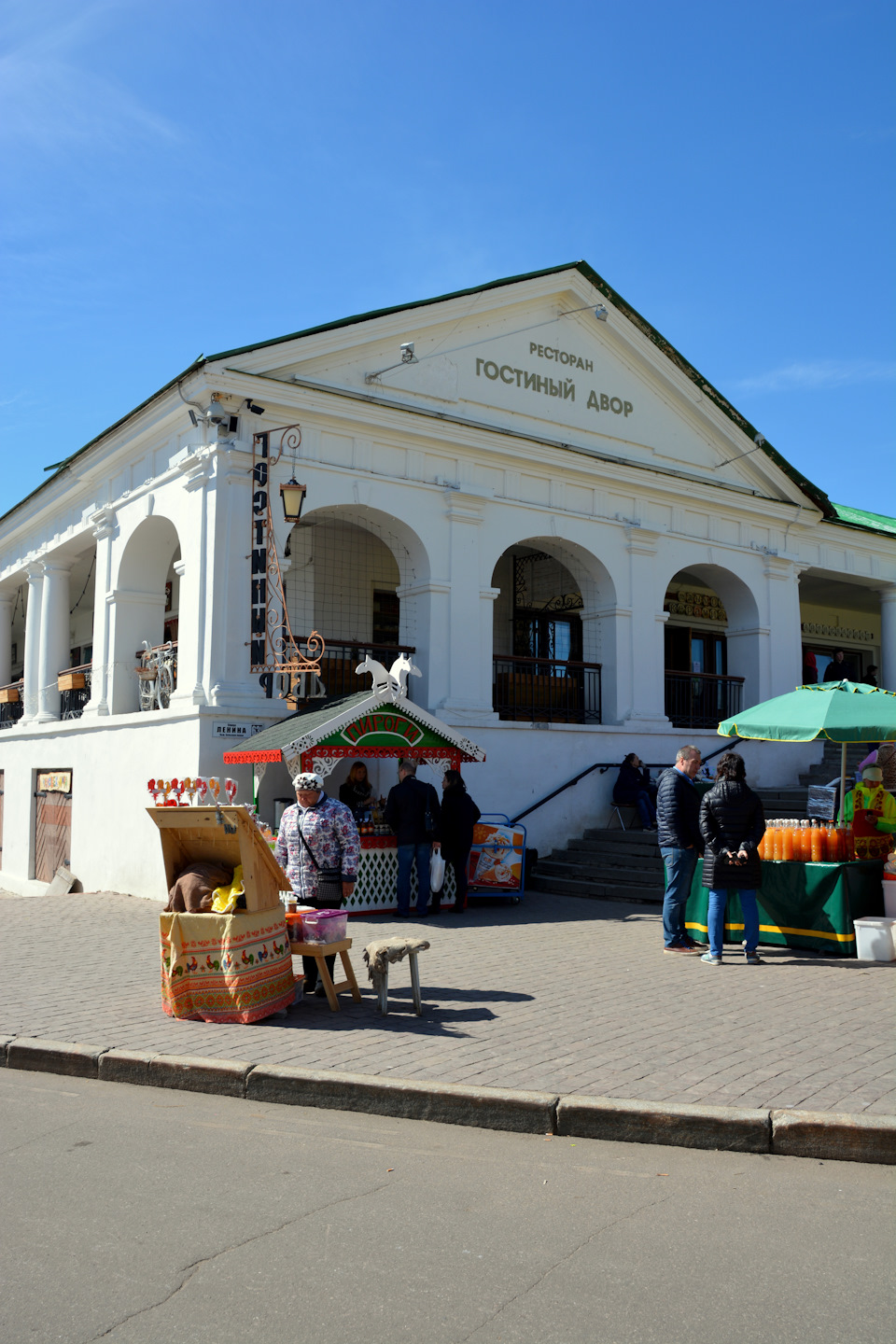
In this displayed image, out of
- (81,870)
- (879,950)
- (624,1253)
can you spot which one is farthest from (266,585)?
(624,1253)

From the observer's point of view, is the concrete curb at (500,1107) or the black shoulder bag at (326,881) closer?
the concrete curb at (500,1107)

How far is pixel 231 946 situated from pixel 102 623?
11.3 metres

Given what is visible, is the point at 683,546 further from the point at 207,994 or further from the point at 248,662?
the point at 207,994

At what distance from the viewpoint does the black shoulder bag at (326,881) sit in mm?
7793

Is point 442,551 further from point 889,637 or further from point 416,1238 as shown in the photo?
point 416,1238

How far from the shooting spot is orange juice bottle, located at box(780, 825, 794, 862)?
389 inches

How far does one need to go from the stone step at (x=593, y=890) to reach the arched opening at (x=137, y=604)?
650 cm

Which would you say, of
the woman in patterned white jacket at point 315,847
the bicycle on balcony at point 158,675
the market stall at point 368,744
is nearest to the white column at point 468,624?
the market stall at point 368,744

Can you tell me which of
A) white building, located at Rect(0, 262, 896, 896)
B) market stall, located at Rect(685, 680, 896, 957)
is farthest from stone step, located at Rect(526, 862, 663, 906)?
market stall, located at Rect(685, 680, 896, 957)

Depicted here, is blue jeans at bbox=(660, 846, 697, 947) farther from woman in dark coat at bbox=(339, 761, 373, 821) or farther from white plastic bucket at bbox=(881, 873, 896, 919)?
woman in dark coat at bbox=(339, 761, 373, 821)

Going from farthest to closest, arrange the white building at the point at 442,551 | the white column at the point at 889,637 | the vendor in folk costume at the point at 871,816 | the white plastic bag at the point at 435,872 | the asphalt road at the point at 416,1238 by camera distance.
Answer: the white column at the point at 889,637 → the white building at the point at 442,551 → the white plastic bag at the point at 435,872 → the vendor in folk costume at the point at 871,816 → the asphalt road at the point at 416,1238

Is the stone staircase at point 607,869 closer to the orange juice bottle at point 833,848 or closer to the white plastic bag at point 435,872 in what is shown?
the white plastic bag at point 435,872

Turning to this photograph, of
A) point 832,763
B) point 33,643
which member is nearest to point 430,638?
point 832,763

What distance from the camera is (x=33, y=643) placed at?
2097cm
